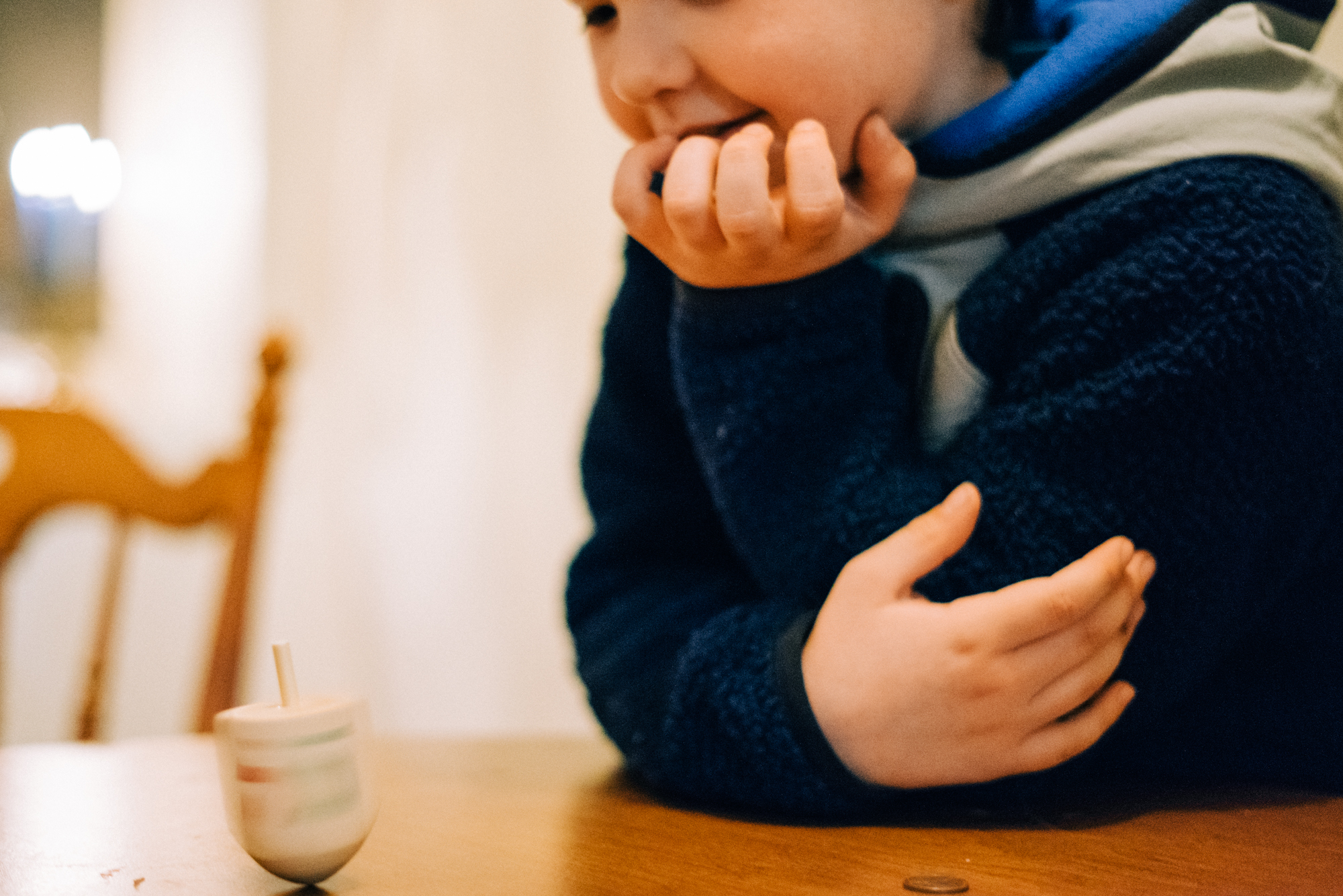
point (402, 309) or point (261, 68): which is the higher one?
point (261, 68)

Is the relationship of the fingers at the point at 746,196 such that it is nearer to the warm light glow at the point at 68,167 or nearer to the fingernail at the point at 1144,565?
the fingernail at the point at 1144,565

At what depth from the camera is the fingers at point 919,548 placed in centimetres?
42

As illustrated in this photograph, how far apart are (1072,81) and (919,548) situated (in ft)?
0.80

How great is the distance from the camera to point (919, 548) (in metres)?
0.42

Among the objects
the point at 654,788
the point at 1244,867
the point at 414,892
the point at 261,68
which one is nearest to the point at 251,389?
the point at 261,68

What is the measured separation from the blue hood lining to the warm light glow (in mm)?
1742

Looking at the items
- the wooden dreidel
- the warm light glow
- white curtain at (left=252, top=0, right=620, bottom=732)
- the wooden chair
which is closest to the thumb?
the wooden dreidel

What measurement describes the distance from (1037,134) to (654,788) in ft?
1.26

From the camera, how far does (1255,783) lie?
0.51 metres

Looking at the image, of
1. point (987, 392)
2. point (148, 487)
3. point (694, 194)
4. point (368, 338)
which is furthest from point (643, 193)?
point (368, 338)

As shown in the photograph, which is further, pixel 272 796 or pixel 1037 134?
pixel 1037 134

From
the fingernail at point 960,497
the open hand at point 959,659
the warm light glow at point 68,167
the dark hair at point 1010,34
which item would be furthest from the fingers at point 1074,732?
the warm light glow at point 68,167

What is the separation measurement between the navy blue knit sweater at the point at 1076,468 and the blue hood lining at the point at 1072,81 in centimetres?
4

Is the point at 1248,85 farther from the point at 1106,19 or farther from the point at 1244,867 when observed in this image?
the point at 1244,867
